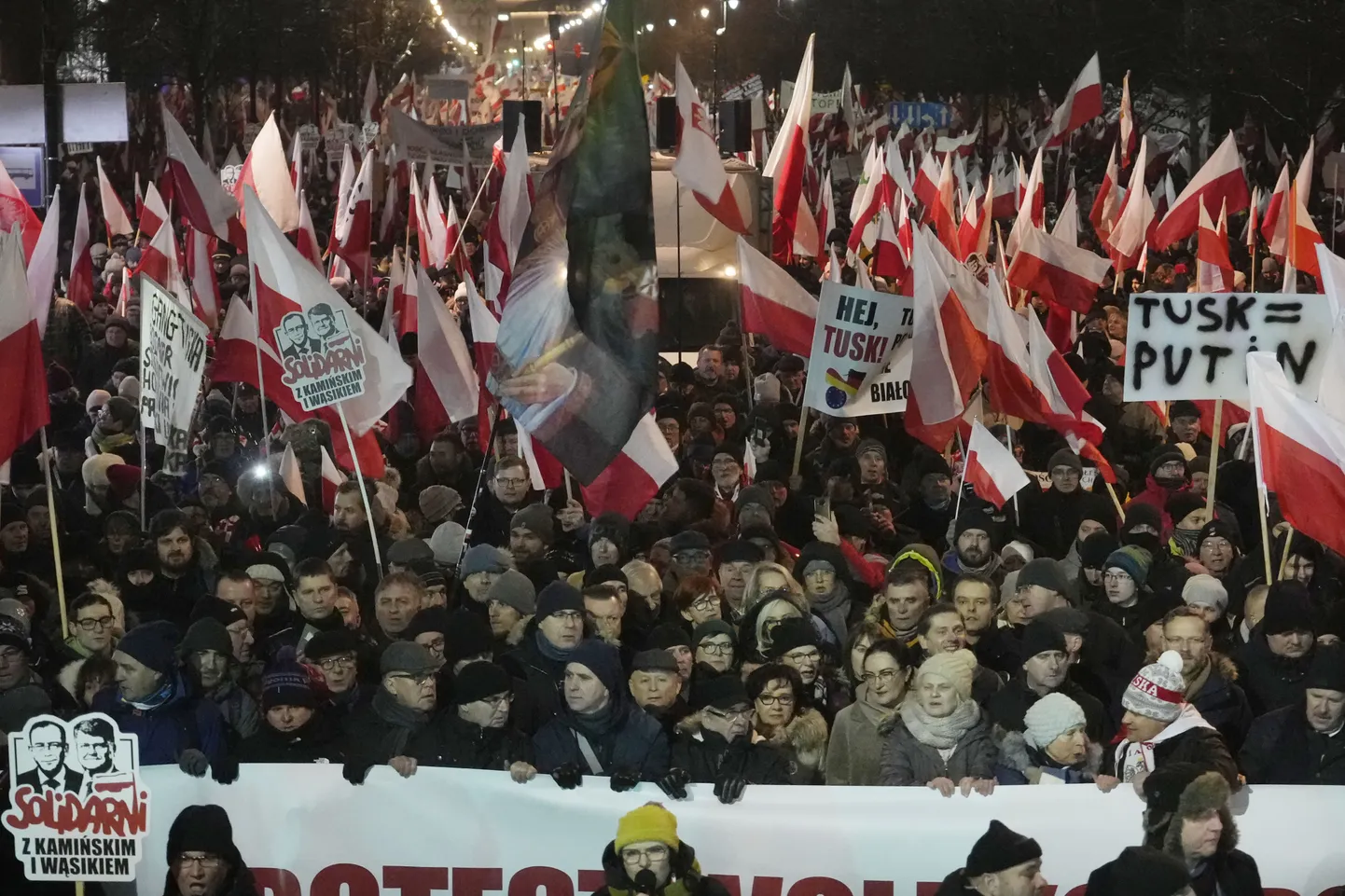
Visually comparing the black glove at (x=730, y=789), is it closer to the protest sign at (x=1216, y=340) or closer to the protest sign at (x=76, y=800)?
the protest sign at (x=76, y=800)

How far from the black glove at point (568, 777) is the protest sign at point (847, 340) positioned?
4.64m

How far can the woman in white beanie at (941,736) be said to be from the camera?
255 inches

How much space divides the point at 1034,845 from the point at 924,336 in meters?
5.36

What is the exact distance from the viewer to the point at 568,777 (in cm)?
638

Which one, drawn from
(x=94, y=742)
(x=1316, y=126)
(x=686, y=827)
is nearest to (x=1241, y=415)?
(x=686, y=827)

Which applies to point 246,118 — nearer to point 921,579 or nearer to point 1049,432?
point 1049,432

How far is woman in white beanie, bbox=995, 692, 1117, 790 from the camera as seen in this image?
20.9 ft

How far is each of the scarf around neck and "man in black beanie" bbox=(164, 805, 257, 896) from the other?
217cm

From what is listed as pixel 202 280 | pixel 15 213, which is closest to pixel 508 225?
pixel 202 280


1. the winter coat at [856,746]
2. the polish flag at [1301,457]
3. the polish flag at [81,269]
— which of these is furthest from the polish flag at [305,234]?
the winter coat at [856,746]

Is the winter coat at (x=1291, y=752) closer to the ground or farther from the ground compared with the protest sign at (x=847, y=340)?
closer to the ground

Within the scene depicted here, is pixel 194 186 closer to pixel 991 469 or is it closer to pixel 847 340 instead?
pixel 847 340

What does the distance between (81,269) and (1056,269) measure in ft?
27.0

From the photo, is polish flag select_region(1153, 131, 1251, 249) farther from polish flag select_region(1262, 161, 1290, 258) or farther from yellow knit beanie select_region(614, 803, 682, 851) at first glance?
yellow knit beanie select_region(614, 803, 682, 851)
